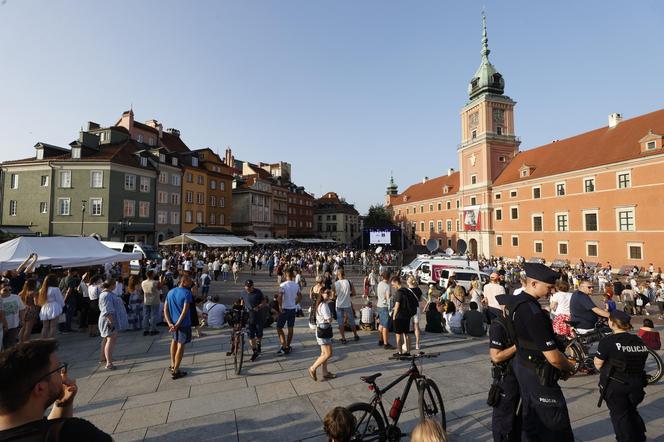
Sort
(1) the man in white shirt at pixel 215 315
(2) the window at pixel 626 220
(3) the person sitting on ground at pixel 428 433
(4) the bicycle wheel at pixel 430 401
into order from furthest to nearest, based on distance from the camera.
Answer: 1. (2) the window at pixel 626 220
2. (1) the man in white shirt at pixel 215 315
3. (4) the bicycle wheel at pixel 430 401
4. (3) the person sitting on ground at pixel 428 433

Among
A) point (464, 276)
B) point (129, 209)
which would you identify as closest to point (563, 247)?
point (464, 276)

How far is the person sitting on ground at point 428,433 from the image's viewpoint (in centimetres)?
214

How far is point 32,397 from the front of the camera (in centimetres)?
174

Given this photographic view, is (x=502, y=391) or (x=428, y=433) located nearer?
(x=428, y=433)

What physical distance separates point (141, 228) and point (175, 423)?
39.2 metres

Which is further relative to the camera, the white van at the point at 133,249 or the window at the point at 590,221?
the window at the point at 590,221

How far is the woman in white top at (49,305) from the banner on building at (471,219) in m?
50.0

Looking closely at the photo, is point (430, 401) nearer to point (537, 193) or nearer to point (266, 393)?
point (266, 393)

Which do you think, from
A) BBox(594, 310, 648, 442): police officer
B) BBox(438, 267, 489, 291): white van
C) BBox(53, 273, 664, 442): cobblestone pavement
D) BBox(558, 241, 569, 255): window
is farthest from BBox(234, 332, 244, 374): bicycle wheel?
BBox(558, 241, 569, 255): window

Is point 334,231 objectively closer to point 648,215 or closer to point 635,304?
point 648,215

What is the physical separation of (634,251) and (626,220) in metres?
3.02

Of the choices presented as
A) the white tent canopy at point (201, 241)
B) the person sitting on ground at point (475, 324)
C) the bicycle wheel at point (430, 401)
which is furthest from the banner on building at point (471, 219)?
the bicycle wheel at point (430, 401)

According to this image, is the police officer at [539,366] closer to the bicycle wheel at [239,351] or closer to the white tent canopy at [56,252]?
the bicycle wheel at [239,351]

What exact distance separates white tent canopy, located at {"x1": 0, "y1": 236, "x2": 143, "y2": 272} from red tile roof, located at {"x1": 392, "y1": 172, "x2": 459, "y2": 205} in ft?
185
